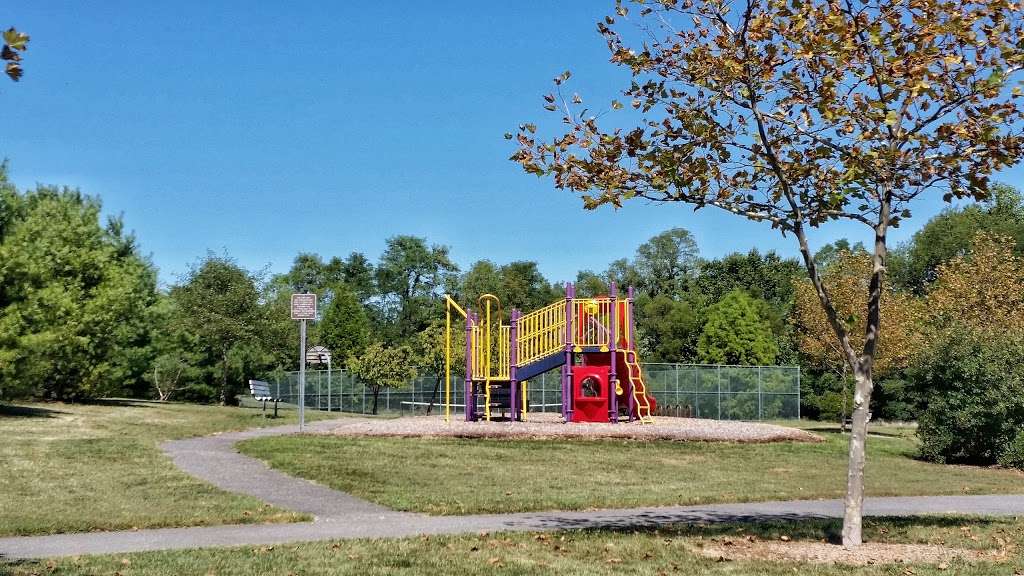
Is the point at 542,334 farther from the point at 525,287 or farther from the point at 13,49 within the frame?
the point at 525,287

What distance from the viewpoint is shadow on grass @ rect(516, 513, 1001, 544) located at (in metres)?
10.7

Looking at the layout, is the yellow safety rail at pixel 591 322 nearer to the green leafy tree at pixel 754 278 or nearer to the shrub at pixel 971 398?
the shrub at pixel 971 398

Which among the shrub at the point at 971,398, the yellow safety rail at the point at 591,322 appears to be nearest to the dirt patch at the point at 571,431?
the yellow safety rail at the point at 591,322

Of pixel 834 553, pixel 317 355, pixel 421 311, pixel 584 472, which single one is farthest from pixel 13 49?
pixel 421 311

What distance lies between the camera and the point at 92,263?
34156 mm

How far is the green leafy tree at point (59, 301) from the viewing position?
26578mm

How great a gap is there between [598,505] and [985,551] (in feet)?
15.6

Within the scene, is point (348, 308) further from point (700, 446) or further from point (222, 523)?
point (222, 523)

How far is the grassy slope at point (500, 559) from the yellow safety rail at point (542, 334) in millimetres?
16382

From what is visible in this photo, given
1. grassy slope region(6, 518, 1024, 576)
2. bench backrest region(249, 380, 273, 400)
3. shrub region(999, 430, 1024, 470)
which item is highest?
bench backrest region(249, 380, 273, 400)

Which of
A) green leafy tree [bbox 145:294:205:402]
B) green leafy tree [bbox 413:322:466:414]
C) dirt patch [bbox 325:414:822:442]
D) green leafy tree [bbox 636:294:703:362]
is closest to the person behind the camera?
dirt patch [bbox 325:414:822:442]

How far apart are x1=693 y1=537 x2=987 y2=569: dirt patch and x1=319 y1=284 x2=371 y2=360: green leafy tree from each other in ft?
193

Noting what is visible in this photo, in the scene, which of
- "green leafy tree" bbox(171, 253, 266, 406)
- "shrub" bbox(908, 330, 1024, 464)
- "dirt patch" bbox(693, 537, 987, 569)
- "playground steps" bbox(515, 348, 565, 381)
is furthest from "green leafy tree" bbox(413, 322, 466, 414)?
"dirt patch" bbox(693, 537, 987, 569)

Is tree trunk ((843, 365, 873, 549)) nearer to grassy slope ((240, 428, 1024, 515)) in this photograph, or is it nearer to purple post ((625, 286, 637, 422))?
grassy slope ((240, 428, 1024, 515))
